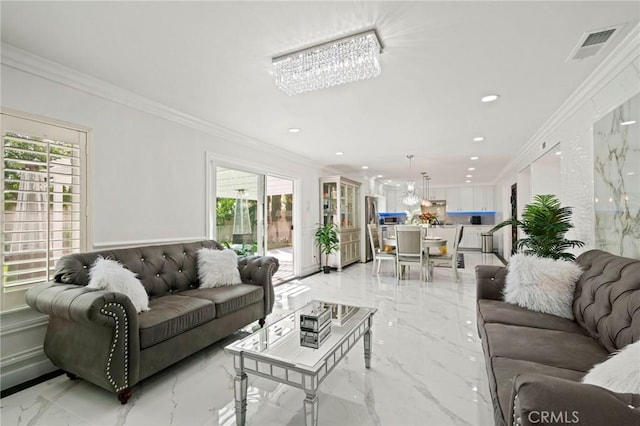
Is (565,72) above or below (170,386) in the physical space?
above

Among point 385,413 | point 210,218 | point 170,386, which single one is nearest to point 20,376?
point 170,386

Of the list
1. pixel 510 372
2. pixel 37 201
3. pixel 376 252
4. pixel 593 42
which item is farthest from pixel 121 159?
pixel 376 252

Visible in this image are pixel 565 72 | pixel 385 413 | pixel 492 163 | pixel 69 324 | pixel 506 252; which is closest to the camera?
pixel 385 413

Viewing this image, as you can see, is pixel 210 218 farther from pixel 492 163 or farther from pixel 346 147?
pixel 492 163

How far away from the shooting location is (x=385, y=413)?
175 cm

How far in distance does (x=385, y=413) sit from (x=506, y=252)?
660 cm

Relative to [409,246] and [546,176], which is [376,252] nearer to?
[409,246]

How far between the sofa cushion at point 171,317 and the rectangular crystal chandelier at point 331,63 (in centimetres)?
192

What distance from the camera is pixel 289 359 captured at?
155 centimetres

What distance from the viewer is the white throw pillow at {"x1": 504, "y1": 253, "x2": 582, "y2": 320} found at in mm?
2053

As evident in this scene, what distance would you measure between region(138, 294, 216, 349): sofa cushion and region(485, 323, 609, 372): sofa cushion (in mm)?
2045

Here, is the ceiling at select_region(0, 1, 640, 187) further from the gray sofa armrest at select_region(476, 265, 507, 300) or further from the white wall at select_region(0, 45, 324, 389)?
the gray sofa armrest at select_region(476, 265, 507, 300)

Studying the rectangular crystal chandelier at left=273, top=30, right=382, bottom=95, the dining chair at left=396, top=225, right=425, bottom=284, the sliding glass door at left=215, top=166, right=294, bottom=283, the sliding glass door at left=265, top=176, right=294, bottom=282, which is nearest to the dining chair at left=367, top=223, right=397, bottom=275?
the dining chair at left=396, top=225, right=425, bottom=284

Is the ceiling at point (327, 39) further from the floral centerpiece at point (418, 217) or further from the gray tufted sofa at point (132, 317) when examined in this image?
the floral centerpiece at point (418, 217)
